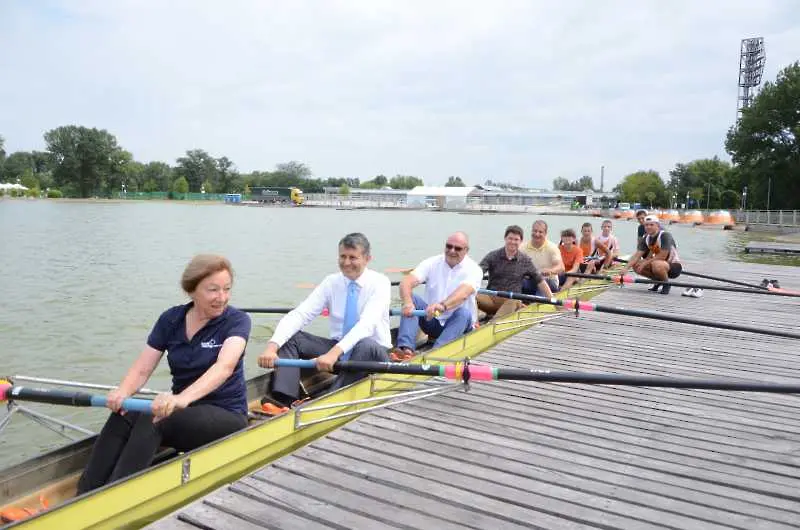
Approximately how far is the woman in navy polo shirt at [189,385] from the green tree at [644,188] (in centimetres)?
10998

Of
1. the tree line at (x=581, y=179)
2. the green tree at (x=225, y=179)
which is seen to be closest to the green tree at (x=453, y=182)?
the tree line at (x=581, y=179)

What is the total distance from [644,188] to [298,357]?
112 metres

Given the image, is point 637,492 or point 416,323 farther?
point 416,323

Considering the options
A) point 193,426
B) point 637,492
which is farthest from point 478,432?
point 193,426

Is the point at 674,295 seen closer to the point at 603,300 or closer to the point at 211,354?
the point at 603,300

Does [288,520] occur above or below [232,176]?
below

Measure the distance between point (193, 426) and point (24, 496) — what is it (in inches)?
40.2

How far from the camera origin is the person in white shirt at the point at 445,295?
659 cm

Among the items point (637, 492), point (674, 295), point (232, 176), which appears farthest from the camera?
point (232, 176)

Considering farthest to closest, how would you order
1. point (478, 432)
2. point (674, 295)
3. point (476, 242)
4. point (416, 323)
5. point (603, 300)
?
point (476, 242) < point (674, 295) < point (603, 300) < point (416, 323) < point (478, 432)

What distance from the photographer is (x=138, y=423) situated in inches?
139

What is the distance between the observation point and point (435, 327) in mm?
7113

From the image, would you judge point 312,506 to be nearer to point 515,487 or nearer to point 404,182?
point 515,487

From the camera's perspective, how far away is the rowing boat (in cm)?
316
